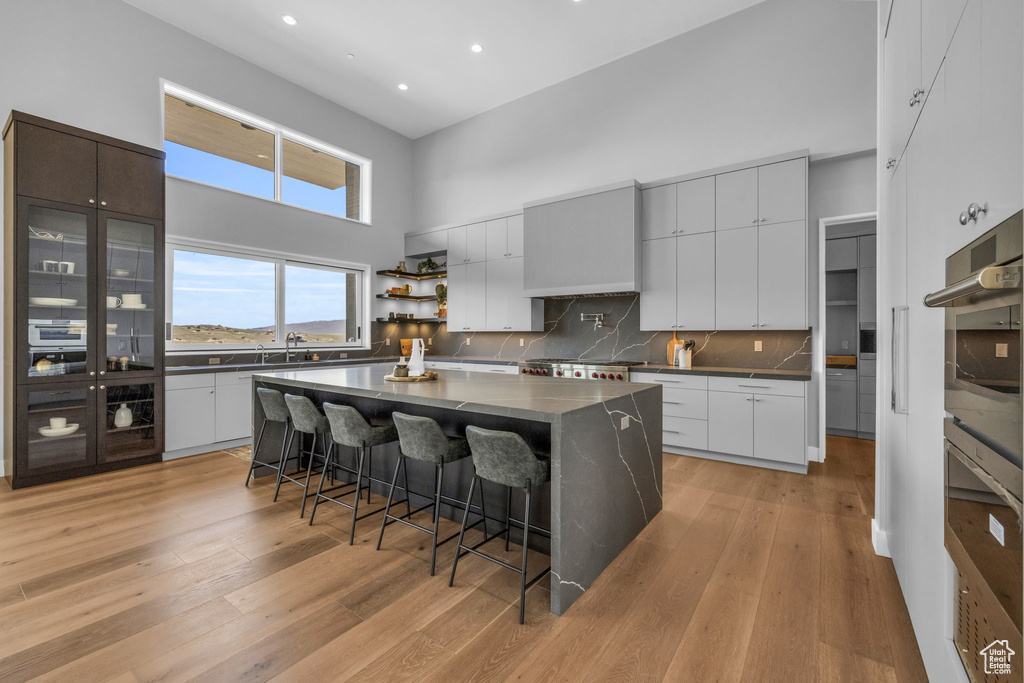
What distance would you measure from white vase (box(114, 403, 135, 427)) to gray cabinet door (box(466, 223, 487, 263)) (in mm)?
3910

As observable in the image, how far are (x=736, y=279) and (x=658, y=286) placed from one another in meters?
0.73

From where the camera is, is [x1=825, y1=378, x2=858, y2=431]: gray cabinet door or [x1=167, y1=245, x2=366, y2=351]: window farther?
[x1=825, y1=378, x2=858, y2=431]: gray cabinet door

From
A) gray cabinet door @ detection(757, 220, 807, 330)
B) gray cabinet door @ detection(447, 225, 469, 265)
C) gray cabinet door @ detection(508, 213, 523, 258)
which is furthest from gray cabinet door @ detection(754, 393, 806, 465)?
gray cabinet door @ detection(447, 225, 469, 265)

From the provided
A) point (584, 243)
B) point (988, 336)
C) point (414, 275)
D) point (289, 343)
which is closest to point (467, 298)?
point (414, 275)

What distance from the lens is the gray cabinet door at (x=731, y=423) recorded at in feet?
13.0

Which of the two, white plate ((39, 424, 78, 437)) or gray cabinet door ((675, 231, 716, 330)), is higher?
gray cabinet door ((675, 231, 716, 330))

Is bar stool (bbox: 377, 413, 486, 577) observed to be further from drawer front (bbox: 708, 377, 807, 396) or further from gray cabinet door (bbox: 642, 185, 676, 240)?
gray cabinet door (bbox: 642, 185, 676, 240)

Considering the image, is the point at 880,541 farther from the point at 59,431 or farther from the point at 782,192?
the point at 59,431

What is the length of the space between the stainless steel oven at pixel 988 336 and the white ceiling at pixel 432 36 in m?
4.34

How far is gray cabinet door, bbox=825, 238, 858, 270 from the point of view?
4793mm

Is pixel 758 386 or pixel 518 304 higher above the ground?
pixel 518 304

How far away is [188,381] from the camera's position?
4305mm

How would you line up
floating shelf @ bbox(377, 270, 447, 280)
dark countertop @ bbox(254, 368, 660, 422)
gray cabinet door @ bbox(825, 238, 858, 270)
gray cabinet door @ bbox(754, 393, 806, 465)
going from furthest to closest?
floating shelf @ bbox(377, 270, 447, 280)
gray cabinet door @ bbox(825, 238, 858, 270)
gray cabinet door @ bbox(754, 393, 806, 465)
dark countertop @ bbox(254, 368, 660, 422)

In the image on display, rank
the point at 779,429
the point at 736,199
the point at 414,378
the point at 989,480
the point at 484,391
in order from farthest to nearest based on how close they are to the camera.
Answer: the point at 736,199 < the point at 779,429 < the point at 414,378 < the point at 484,391 < the point at 989,480
